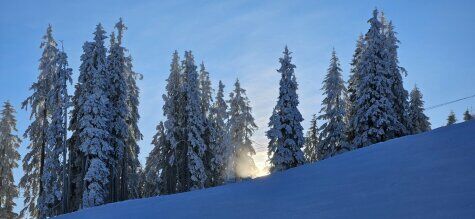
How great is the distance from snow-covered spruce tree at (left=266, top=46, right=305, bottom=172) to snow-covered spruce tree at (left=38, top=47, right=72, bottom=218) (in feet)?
48.8

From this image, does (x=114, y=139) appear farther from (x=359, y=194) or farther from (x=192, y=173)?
(x=359, y=194)

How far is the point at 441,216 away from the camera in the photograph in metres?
8.21

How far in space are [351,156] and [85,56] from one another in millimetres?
26541

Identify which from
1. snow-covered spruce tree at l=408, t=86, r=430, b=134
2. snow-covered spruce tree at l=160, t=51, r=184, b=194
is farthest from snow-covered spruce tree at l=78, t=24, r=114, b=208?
snow-covered spruce tree at l=408, t=86, r=430, b=134

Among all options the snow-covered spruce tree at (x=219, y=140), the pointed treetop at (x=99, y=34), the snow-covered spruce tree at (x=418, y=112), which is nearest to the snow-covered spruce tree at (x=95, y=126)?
the pointed treetop at (x=99, y=34)

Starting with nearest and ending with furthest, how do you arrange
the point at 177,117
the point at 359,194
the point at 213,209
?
the point at 359,194 < the point at 213,209 < the point at 177,117

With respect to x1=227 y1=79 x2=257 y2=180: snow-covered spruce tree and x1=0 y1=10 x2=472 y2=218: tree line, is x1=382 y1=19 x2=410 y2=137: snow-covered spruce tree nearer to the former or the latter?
x1=0 y1=10 x2=472 y2=218: tree line

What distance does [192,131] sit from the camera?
43219mm

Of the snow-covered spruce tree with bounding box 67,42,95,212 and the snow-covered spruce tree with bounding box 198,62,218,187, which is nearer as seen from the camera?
the snow-covered spruce tree with bounding box 67,42,95,212

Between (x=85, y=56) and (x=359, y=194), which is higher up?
(x=85, y=56)

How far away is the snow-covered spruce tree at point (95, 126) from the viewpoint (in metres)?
32.9

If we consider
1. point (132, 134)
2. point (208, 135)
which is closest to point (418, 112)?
point (208, 135)

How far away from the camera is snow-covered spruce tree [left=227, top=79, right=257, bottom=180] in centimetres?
4806

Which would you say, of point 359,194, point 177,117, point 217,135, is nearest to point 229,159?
point 217,135
